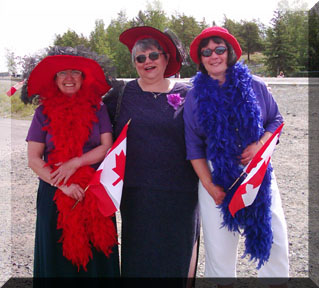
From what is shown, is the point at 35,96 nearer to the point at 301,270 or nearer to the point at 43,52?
the point at 43,52

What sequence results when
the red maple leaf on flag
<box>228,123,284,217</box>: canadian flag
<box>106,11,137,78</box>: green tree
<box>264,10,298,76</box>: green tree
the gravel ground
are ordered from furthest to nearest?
<box>264,10,298,76</box>: green tree → <box>106,11,137,78</box>: green tree → the gravel ground → the red maple leaf on flag → <box>228,123,284,217</box>: canadian flag

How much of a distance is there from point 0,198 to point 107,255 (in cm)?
Answer: 405

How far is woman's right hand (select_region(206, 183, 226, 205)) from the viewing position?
2430 mm

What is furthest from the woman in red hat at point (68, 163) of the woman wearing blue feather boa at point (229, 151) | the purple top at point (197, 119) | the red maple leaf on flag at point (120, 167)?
the woman wearing blue feather boa at point (229, 151)

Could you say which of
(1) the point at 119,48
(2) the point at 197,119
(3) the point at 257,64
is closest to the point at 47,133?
(2) the point at 197,119

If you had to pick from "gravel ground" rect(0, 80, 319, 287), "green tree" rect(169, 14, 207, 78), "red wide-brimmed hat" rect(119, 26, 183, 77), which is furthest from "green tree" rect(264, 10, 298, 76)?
"red wide-brimmed hat" rect(119, 26, 183, 77)

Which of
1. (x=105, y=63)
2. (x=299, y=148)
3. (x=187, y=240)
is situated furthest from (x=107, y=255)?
(x=299, y=148)

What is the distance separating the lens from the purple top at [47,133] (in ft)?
8.32

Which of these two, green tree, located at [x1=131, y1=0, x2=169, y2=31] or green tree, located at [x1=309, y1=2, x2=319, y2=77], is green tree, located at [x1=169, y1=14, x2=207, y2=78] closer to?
green tree, located at [x1=131, y1=0, x2=169, y2=31]

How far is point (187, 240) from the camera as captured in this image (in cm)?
279

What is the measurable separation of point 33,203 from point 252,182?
4.31m

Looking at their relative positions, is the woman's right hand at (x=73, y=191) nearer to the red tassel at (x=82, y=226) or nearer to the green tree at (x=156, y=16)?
the red tassel at (x=82, y=226)

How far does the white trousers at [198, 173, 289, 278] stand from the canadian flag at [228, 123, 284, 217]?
0.57 feet

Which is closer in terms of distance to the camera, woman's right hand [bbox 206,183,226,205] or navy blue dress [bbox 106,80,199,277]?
woman's right hand [bbox 206,183,226,205]
